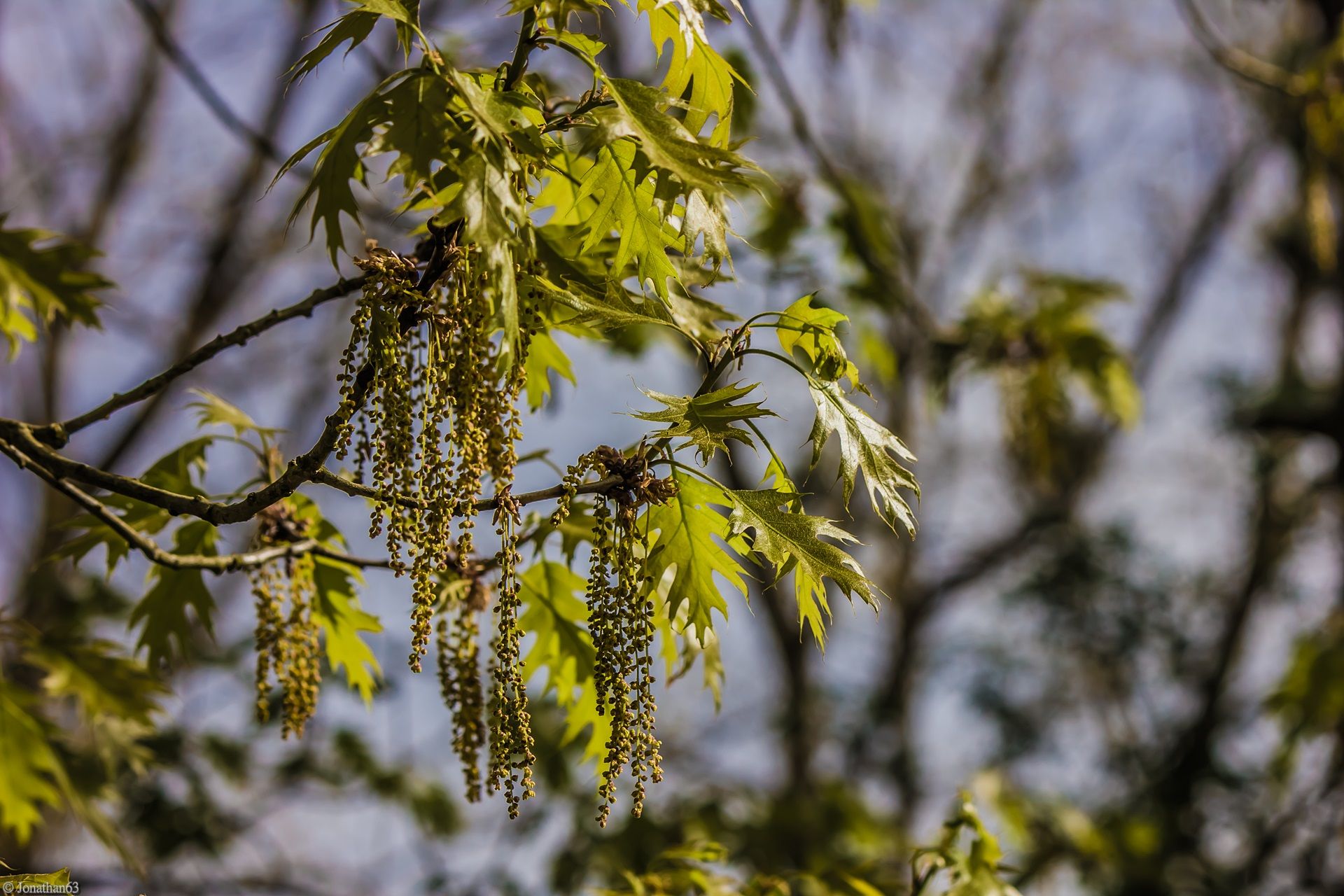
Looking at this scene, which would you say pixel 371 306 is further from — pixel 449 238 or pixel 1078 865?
pixel 1078 865

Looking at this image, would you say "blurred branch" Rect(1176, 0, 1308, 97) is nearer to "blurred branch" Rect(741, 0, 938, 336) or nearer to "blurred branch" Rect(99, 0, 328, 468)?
"blurred branch" Rect(741, 0, 938, 336)

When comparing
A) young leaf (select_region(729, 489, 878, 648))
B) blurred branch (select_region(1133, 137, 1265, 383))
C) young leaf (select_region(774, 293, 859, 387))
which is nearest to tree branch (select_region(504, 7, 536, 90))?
young leaf (select_region(774, 293, 859, 387))

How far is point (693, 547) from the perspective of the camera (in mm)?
1928

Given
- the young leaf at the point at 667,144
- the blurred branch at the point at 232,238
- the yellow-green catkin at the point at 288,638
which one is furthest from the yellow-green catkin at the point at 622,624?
the blurred branch at the point at 232,238

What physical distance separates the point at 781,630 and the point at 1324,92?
16.3 feet

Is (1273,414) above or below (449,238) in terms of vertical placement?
above

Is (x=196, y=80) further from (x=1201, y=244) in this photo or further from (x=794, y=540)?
(x=1201, y=244)

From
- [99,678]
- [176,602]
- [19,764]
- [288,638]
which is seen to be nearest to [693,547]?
[288,638]

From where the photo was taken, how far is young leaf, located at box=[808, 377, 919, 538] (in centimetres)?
183

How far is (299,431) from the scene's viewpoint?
9805 mm

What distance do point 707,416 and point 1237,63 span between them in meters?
3.88

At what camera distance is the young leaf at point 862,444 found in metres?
1.83

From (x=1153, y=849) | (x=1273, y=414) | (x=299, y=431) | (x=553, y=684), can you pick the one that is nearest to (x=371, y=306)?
(x=553, y=684)

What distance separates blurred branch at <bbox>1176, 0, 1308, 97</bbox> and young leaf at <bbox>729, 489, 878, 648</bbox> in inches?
131
